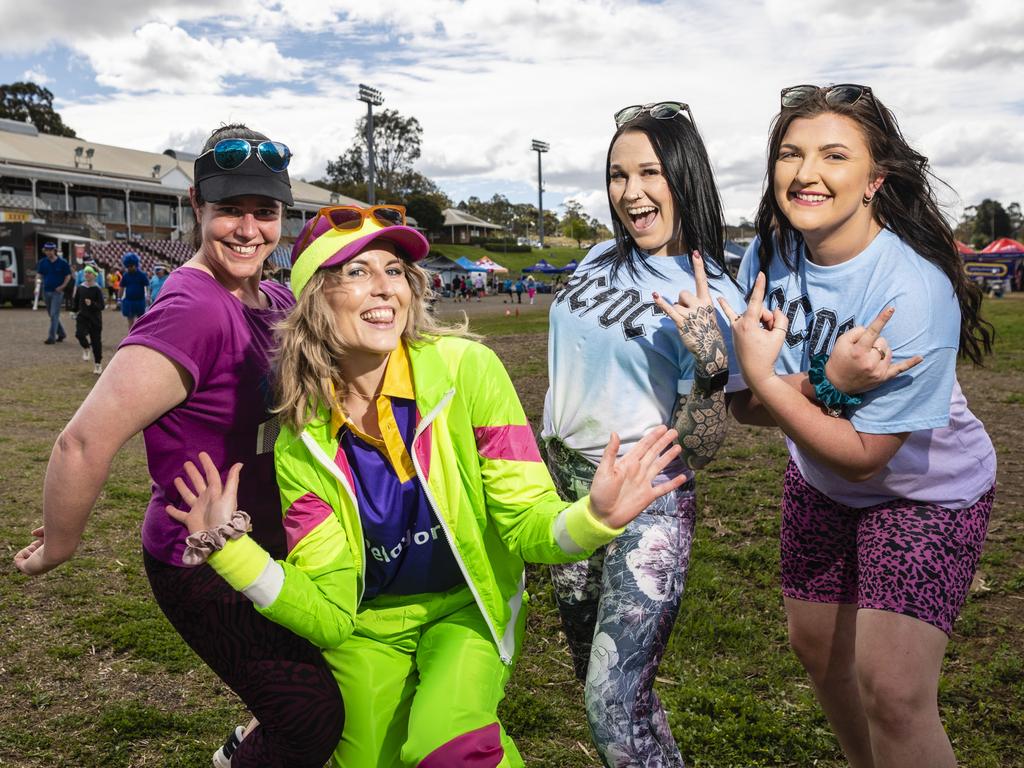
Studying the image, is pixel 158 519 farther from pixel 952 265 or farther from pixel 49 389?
pixel 49 389

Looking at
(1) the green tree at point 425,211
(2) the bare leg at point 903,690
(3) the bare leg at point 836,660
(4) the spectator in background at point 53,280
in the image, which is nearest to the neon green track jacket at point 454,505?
(2) the bare leg at point 903,690

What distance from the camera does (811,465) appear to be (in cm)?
294

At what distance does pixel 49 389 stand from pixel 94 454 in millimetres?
12571

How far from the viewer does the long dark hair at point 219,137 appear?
3.02 metres

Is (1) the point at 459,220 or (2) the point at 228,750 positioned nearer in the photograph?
(2) the point at 228,750

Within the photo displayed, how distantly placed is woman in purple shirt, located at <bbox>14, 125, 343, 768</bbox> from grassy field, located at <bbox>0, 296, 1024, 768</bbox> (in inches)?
55.1

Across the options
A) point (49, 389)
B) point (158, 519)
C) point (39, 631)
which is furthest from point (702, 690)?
point (49, 389)

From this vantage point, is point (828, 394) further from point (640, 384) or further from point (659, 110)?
point (659, 110)

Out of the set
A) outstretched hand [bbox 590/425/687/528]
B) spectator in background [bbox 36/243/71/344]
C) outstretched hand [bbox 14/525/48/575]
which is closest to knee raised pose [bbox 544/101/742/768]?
outstretched hand [bbox 590/425/687/528]

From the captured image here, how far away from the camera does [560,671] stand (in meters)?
4.50

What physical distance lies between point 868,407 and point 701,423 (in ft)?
1.72

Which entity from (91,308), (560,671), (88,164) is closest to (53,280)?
(91,308)

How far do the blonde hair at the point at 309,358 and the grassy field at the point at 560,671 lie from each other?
77.5 inches

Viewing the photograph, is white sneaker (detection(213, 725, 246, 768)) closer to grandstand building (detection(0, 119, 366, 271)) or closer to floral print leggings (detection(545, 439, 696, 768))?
floral print leggings (detection(545, 439, 696, 768))
